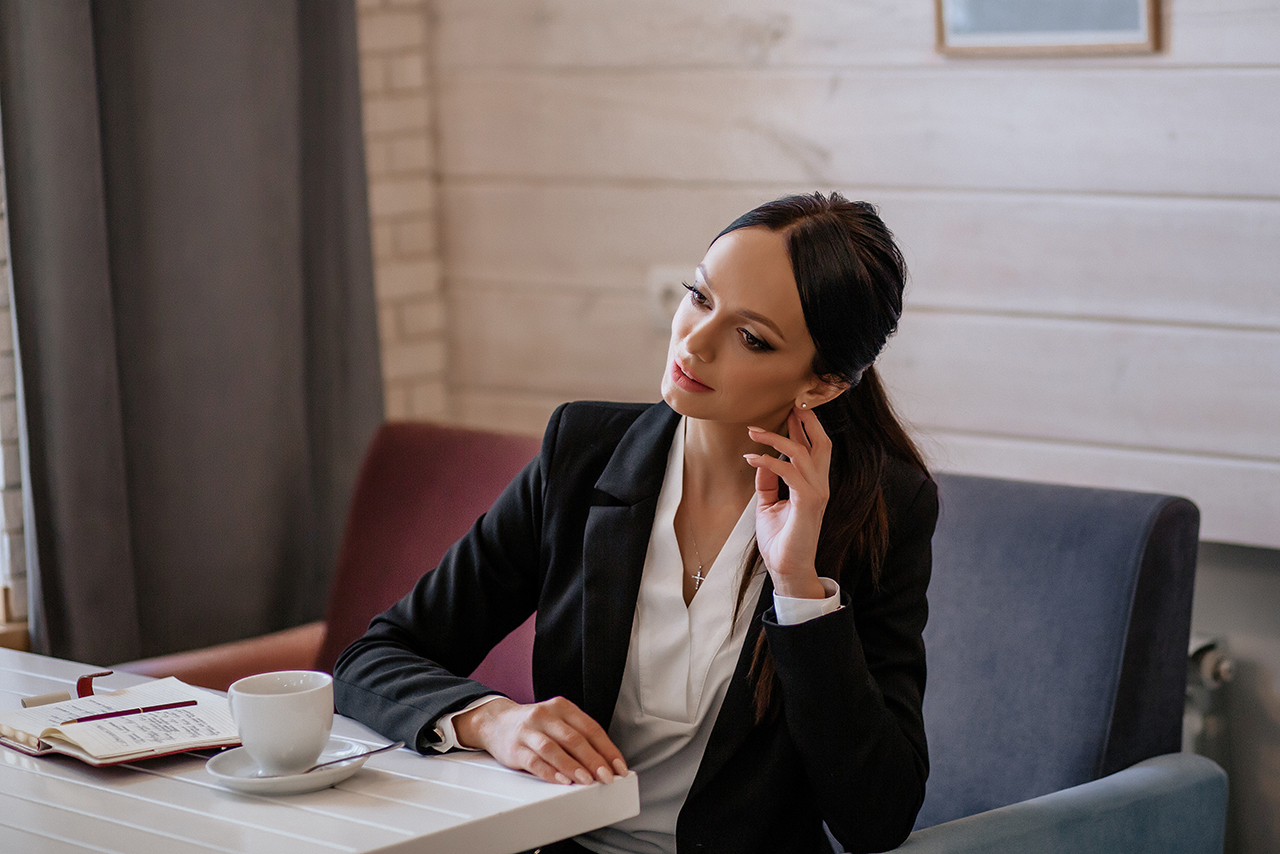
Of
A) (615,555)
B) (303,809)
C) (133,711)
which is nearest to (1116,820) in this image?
(615,555)

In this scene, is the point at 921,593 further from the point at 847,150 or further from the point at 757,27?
the point at 757,27

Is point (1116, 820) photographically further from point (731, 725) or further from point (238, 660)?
point (238, 660)

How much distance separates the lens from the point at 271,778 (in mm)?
1176

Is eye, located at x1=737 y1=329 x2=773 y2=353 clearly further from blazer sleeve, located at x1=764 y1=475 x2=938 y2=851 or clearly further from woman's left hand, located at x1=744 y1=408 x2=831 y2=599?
blazer sleeve, located at x1=764 y1=475 x2=938 y2=851

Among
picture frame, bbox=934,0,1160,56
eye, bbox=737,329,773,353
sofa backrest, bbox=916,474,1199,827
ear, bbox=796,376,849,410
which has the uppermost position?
picture frame, bbox=934,0,1160,56

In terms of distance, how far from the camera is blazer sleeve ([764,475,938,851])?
134 cm

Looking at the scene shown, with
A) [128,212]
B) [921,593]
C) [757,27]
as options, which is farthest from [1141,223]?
[128,212]

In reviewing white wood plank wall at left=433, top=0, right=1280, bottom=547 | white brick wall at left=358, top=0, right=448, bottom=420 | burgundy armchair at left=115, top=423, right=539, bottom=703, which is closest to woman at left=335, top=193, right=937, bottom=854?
burgundy armchair at left=115, top=423, right=539, bottom=703

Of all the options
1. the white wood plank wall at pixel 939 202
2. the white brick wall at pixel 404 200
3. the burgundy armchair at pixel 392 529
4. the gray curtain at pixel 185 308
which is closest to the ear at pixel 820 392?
the burgundy armchair at pixel 392 529

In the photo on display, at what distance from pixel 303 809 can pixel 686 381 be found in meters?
0.54

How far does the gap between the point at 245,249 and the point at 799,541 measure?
1340 mm

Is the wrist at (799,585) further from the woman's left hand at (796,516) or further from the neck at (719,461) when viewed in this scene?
the neck at (719,461)

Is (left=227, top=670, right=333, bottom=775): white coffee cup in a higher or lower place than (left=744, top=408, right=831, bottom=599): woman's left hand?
lower

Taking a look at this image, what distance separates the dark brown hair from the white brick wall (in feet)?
4.59
